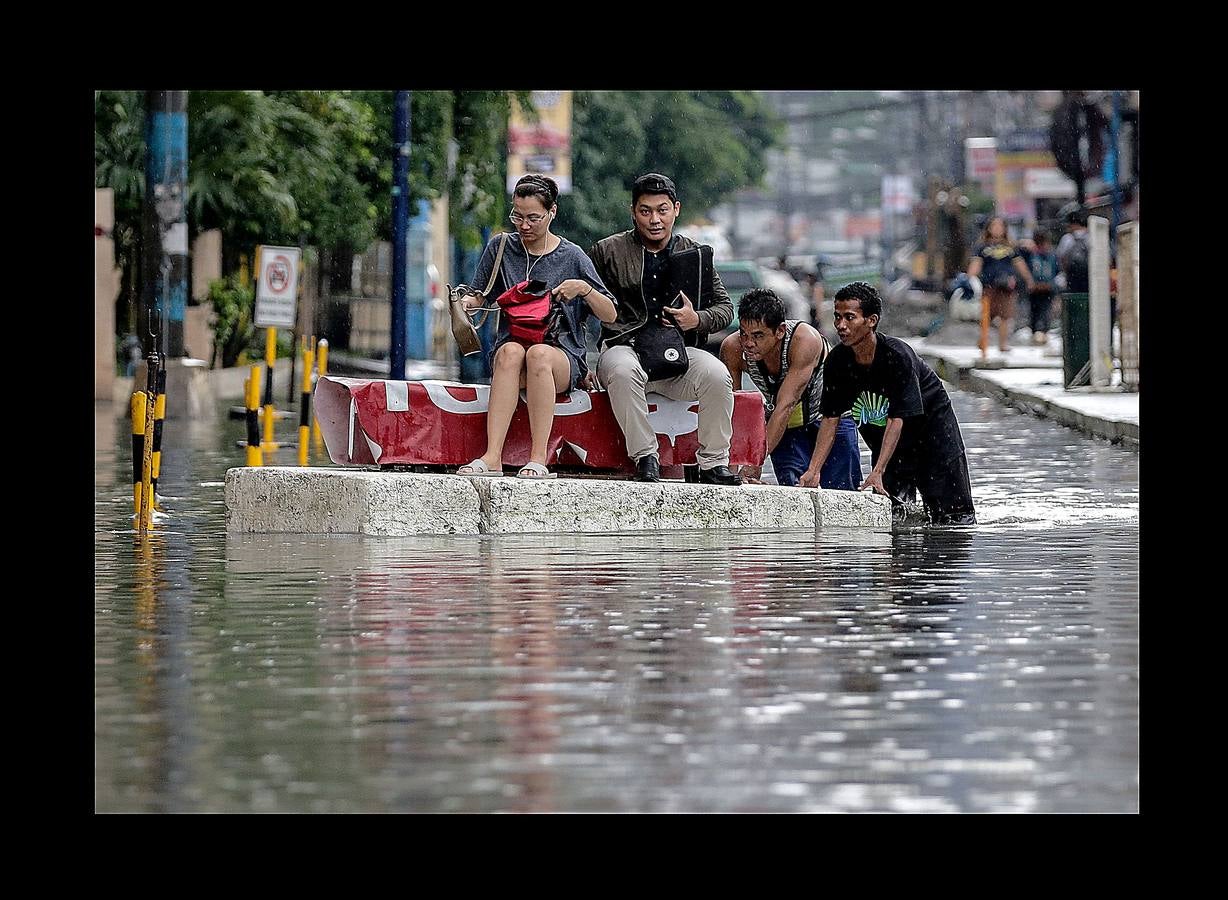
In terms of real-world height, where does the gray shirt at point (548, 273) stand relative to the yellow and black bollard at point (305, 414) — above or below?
above

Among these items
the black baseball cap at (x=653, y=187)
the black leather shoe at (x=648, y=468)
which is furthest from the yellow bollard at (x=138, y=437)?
the black baseball cap at (x=653, y=187)

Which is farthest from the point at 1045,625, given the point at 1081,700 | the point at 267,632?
the point at 267,632

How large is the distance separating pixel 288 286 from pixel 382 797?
1705cm

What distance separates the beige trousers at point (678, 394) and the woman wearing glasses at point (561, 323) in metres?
0.22

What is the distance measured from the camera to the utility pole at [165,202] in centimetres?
2480

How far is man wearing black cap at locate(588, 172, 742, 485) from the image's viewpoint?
40.9 ft

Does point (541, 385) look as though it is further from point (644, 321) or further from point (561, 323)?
point (644, 321)

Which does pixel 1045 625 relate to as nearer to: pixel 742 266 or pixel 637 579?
pixel 637 579

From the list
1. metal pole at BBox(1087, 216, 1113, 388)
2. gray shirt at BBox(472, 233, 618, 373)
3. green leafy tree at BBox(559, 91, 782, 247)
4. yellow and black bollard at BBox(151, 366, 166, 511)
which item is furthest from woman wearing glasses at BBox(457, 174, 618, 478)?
green leafy tree at BBox(559, 91, 782, 247)

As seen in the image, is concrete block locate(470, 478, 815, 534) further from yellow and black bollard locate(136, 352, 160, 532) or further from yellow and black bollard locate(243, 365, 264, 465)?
yellow and black bollard locate(243, 365, 264, 465)

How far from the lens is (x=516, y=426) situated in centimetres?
1298

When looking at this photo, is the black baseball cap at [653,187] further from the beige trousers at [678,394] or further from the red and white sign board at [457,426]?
the red and white sign board at [457,426]

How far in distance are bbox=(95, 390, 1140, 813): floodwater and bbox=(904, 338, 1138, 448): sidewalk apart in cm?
903
